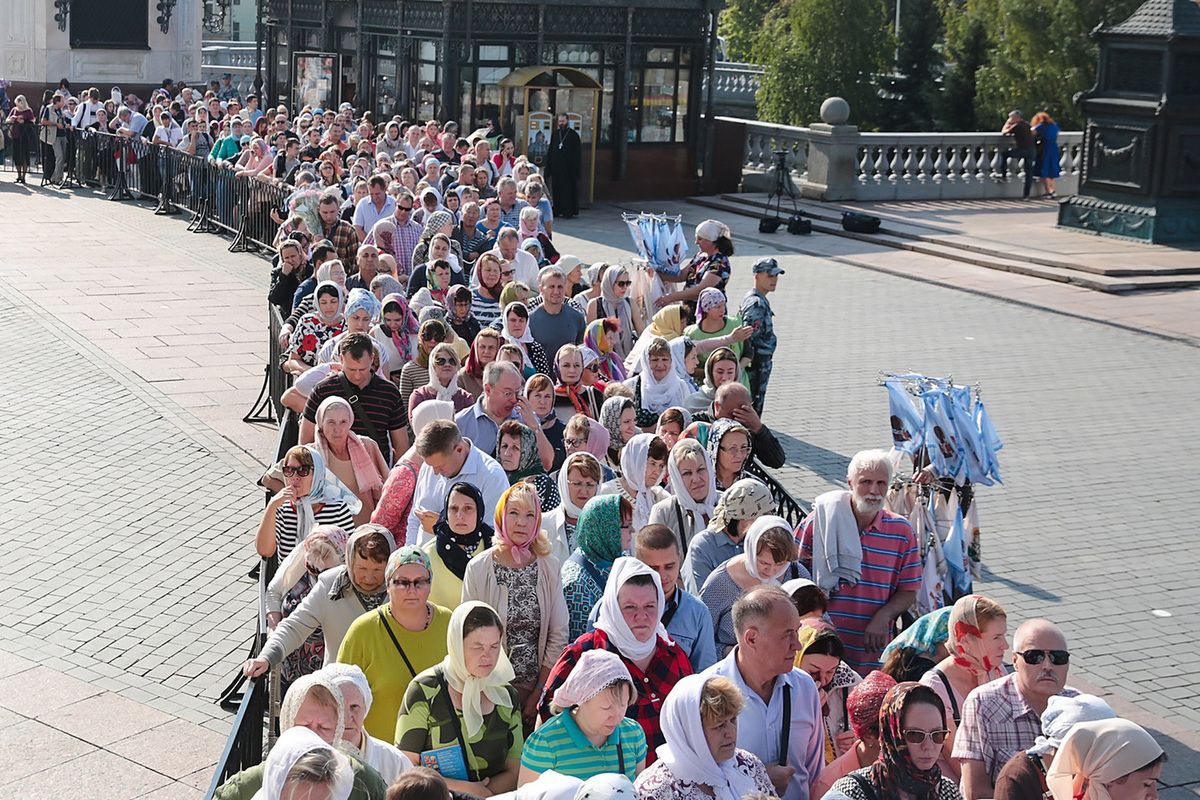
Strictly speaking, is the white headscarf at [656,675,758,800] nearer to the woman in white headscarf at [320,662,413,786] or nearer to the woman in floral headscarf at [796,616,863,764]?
the woman in white headscarf at [320,662,413,786]

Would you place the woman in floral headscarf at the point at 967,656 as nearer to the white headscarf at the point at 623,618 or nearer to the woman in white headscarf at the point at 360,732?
the white headscarf at the point at 623,618

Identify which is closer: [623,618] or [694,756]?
[694,756]

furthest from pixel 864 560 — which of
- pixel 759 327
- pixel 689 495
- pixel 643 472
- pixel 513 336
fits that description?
pixel 759 327

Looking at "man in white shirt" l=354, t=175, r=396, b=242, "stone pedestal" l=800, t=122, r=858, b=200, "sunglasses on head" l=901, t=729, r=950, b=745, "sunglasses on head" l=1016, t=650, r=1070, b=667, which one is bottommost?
"sunglasses on head" l=901, t=729, r=950, b=745

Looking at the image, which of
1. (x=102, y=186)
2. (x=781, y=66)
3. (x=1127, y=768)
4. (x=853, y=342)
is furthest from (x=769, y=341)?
(x=781, y=66)

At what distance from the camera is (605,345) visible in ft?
38.9

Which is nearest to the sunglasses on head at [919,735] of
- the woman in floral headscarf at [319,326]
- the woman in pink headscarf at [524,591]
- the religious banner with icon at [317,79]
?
the woman in pink headscarf at [524,591]

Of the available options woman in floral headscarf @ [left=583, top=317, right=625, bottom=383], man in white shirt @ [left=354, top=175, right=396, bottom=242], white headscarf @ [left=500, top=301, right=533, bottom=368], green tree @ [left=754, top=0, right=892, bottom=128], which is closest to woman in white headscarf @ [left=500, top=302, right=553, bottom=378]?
white headscarf @ [left=500, top=301, right=533, bottom=368]

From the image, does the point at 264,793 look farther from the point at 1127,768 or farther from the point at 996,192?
the point at 996,192

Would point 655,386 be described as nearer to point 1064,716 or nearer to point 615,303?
point 615,303

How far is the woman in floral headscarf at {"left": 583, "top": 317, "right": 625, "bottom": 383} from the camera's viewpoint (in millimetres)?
11695

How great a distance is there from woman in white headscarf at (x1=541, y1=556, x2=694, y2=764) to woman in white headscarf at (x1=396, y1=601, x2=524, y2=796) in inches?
8.5

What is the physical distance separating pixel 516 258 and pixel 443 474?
618 centimetres

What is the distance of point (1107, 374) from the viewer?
1705cm
